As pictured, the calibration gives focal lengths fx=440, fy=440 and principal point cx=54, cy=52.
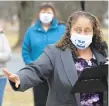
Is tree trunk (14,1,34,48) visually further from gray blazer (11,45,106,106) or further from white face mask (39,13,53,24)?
gray blazer (11,45,106,106)

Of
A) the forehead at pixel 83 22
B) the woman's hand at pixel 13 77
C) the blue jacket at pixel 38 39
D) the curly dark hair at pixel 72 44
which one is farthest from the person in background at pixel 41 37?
the woman's hand at pixel 13 77

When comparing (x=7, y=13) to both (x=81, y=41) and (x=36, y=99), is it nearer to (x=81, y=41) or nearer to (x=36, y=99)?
(x=36, y=99)

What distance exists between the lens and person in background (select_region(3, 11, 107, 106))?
11.4 feet

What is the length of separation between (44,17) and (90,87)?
334 cm

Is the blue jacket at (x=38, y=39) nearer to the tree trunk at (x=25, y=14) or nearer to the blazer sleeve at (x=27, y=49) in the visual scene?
the blazer sleeve at (x=27, y=49)

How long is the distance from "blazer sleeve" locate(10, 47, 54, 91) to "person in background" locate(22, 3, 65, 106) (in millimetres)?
2864

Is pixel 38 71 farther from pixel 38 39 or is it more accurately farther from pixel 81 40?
pixel 38 39

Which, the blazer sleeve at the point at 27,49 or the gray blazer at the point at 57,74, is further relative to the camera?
the blazer sleeve at the point at 27,49

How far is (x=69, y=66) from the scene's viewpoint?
3521 millimetres

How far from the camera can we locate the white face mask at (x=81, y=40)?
11.9 ft

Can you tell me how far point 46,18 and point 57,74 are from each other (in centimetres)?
326

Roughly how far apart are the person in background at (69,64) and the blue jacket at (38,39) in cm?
280

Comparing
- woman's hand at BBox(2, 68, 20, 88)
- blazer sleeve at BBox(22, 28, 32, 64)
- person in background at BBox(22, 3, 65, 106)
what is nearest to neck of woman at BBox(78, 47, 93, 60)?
woman's hand at BBox(2, 68, 20, 88)

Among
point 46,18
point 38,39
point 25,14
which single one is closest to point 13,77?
point 38,39
